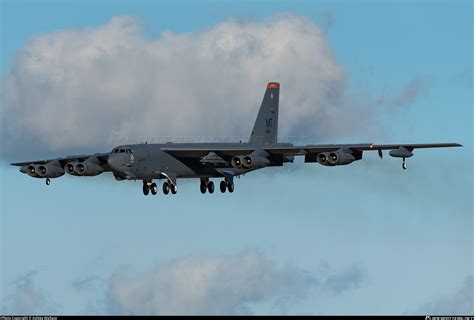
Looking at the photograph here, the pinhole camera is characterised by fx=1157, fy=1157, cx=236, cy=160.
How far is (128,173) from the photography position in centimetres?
7662

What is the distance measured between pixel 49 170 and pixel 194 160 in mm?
10173

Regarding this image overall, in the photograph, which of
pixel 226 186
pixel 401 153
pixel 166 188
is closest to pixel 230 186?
pixel 226 186

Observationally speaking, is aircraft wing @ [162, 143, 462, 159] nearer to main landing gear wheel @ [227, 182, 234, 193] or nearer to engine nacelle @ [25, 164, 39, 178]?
main landing gear wheel @ [227, 182, 234, 193]

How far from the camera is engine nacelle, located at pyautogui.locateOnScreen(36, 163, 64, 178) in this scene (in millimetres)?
81062

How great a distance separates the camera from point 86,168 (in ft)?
262

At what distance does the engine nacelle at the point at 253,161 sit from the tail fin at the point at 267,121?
10.6 m

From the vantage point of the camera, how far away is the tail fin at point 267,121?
→ 291ft

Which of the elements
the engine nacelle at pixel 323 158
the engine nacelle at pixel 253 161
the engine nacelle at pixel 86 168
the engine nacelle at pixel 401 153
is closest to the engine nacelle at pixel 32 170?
the engine nacelle at pixel 86 168

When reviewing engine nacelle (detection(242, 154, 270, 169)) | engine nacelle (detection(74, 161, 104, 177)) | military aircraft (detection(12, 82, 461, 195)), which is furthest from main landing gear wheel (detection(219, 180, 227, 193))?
engine nacelle (detection(74, 161, 104, 177))

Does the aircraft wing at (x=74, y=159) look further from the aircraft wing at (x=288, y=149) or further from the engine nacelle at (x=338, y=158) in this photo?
the engine nacelle at (x=338, y=158)

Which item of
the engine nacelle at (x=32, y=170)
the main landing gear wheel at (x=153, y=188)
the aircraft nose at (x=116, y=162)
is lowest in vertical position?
the main landing gear wheel at (x=153, y=188)

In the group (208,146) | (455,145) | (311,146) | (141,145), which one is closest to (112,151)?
(141,145)

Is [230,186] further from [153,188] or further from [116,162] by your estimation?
[116,162]

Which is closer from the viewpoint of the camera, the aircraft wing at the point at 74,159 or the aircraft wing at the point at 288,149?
the aircraft wing at the point at 288,149
